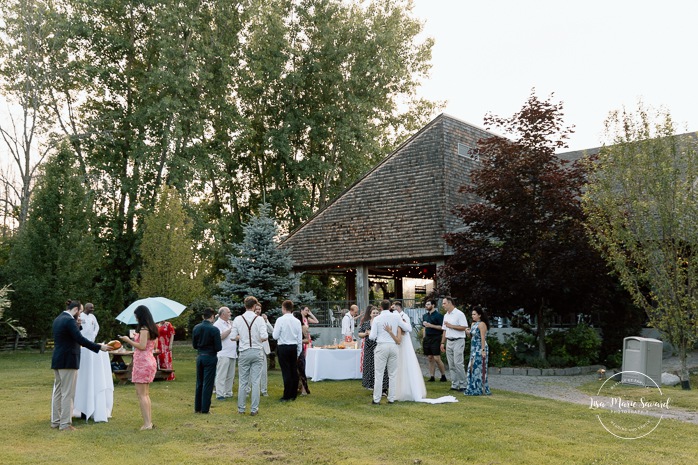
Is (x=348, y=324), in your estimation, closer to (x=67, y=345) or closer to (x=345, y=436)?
(x=345, y=436)

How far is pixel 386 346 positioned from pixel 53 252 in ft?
70.8

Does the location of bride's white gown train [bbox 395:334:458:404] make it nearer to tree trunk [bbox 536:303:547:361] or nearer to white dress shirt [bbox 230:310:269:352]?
white dress shirt [bbox 230:310:269:352]

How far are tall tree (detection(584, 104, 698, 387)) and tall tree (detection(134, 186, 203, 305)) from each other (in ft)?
62.0

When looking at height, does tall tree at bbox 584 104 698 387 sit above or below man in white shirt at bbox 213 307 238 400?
above

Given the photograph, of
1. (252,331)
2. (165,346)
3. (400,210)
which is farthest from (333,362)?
(400,210)

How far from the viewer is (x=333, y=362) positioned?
1677 centimetres

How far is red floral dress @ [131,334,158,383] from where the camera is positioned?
9.95 m

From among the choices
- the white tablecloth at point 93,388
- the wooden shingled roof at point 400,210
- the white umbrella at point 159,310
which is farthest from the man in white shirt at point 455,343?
the wooden shingled roof at point 400,210

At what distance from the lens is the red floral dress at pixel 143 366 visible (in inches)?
392

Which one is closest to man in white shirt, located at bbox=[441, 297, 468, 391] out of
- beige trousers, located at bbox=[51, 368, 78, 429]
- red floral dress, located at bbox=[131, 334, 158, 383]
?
red floral dress, located at bbox=[131, 334, 158, 383]

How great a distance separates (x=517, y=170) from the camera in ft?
61.7

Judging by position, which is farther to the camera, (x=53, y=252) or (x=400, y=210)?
(x=53, y=252)

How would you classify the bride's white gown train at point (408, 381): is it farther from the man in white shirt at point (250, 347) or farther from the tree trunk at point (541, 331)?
the tree trunk at point (541, 331)

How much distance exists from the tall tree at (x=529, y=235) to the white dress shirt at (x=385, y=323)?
6.54 m
